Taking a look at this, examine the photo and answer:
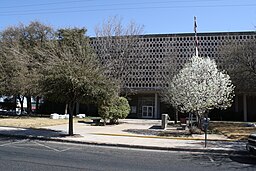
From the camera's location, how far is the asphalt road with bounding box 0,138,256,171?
8.95 m

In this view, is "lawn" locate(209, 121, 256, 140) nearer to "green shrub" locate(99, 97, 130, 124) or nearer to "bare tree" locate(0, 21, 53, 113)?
"green shrub" locate(99, 97, 130, 124)

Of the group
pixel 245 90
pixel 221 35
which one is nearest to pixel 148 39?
pixel 221 35

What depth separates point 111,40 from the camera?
129 ft

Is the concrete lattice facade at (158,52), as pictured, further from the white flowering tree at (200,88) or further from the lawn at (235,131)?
the white flowering tree at (200,88)

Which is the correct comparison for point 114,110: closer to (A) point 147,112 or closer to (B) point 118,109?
(B) point 118,109

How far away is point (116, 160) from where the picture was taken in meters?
10.3

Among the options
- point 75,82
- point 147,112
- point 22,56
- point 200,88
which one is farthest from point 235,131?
point 147,112

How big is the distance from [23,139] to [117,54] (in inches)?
963

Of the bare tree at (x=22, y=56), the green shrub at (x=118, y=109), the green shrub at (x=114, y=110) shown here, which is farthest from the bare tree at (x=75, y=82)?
the bare tree at (x=22, y=56)

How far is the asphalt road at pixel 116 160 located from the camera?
29.4 feet

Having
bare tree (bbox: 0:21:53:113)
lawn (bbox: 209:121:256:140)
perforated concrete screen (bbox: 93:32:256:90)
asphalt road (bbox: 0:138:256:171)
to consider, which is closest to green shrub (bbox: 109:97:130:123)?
bare tree (bbox: 0:21:53:113)

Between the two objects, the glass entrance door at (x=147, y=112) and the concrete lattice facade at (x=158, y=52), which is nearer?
the concrete lattice facade at (x=158, y=52)

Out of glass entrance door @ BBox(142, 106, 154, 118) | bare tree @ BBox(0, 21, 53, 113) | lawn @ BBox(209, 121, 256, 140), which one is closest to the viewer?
lawn @ BBox(209, 121, 256, 140)

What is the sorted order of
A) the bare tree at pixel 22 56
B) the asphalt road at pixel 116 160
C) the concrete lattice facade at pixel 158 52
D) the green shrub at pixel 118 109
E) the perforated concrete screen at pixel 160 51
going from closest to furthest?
the asphalt road at pixel 116 160 → the green shrub at pixel 118 109 → the bare tree at pixel 22 56 → the perforated concrete screen at pixel 160 51 → the concrete lattice facade at pixel 158 52
